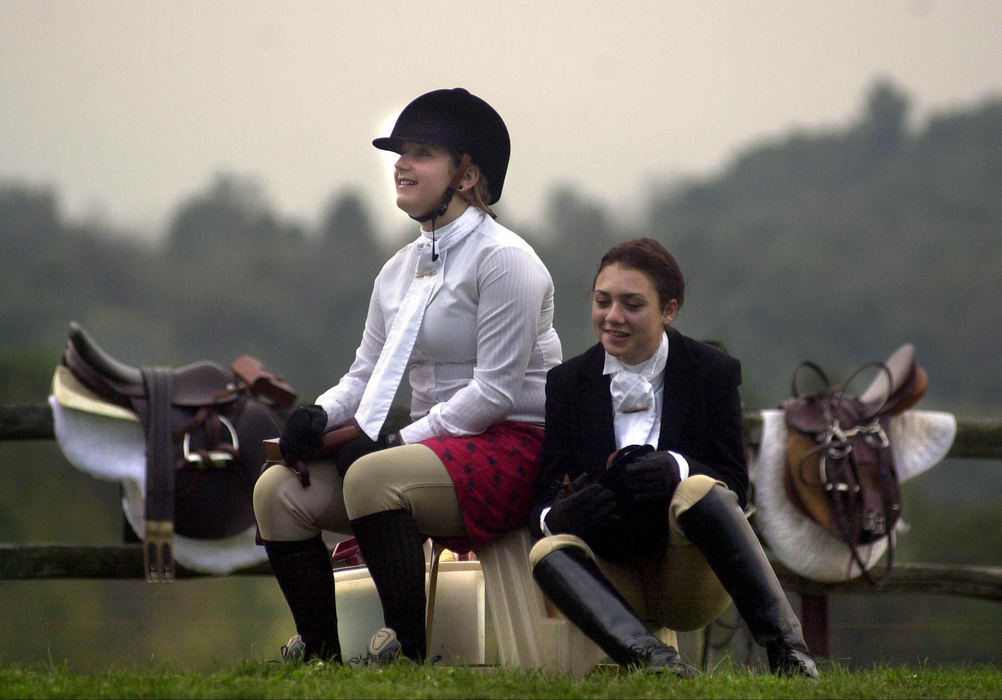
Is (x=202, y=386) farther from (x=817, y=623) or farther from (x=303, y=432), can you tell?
(x=817, y=623)

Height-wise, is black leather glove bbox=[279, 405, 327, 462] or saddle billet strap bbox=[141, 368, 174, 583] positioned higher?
black leather glove bbox=[279, 405, 327, 462]

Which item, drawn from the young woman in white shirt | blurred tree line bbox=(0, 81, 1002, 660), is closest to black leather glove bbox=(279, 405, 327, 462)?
the young woman in white shirt

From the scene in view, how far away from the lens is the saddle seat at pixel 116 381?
4160 millimetres

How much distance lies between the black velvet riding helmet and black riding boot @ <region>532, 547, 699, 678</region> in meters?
1.12

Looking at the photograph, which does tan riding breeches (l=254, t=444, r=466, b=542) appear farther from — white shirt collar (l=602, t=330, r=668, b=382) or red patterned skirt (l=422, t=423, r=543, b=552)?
white shirt collar (l=602, t=330, r=668, b=382)

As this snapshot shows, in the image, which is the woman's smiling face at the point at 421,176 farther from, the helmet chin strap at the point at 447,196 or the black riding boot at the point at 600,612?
the black riding boot at the point at 600,612

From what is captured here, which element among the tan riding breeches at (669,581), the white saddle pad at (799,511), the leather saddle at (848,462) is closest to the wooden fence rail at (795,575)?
the white saddle pad at (799,511)

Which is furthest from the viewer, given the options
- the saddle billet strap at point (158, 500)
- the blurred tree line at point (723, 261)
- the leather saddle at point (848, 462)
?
the blurred tree line at point (723, 261)

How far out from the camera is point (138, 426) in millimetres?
4176

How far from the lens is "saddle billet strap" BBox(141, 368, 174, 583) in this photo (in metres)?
4.07

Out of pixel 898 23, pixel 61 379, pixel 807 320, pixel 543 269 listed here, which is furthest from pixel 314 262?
pixel 543 269

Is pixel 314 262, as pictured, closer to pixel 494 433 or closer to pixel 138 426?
pixel 138 426

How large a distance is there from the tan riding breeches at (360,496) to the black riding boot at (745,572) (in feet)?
1.95

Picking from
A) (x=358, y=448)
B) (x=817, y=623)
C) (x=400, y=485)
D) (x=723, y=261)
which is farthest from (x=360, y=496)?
(x=723, y=261)
